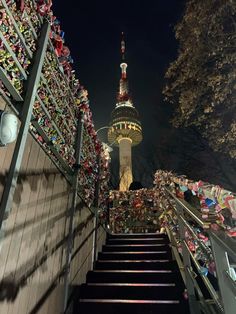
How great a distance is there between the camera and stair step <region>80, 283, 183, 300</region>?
12.9ft

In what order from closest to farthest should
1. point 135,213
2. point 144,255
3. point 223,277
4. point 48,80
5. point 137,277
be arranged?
point 223,277
point 48,80
point 137,277
point 144,255
point 135,213

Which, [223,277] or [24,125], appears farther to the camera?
[24,125]

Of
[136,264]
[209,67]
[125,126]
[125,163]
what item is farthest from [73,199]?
[125,126]

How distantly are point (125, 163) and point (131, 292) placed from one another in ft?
124

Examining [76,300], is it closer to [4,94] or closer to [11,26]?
[4,94]

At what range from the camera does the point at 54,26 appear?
3.61 meters

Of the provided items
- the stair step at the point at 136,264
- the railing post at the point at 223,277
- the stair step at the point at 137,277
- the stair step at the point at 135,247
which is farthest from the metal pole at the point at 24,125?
the stair step at the point at 135,247

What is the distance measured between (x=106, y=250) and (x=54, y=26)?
15.3 feet

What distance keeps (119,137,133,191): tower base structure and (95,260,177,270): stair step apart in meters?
23.9

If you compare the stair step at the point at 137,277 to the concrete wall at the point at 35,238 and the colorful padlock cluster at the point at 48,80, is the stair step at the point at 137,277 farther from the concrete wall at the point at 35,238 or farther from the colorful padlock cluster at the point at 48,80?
the colorful padlock cluster at the point at 48,80

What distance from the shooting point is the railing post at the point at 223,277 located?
1.75 meters

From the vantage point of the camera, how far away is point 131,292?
4.06 meters

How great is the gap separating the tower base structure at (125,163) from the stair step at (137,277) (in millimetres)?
24520

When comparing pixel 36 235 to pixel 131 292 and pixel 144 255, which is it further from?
pixel 144 255
